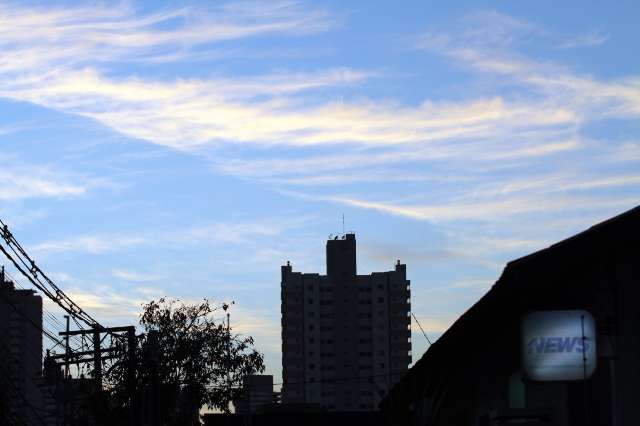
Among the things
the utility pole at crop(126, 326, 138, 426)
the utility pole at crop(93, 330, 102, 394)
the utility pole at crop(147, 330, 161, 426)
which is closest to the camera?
the utility pole at crop(126, 326, 138, 426)

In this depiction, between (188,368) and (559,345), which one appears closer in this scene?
(559,345)

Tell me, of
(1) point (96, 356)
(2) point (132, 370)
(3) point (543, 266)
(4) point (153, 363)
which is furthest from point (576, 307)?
(1) point (96, 356)

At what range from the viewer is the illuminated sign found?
47.8 feet

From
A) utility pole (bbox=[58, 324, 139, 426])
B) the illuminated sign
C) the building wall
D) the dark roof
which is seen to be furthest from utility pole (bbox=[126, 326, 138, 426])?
the illuminated sign

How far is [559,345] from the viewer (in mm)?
14695

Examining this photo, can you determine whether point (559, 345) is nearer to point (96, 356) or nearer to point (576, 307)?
point (576, 307)

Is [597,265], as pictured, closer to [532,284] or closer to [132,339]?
[532,284]

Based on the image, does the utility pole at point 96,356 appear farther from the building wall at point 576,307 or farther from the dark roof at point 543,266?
the dark roof at point 543,266

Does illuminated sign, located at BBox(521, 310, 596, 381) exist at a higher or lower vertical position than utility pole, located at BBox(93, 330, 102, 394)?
lower

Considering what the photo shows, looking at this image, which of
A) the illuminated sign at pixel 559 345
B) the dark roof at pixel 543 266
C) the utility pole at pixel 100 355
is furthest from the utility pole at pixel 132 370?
the illuminated sign at pixel 559 345

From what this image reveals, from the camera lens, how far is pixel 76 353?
183 ft

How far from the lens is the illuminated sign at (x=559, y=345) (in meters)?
14.6

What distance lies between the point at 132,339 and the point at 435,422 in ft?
102

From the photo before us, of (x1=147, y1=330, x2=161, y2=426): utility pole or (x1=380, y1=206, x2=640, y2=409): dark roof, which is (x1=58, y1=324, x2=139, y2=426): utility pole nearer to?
(x1=147, y1=330, x2=161, y2=426): utility pole
